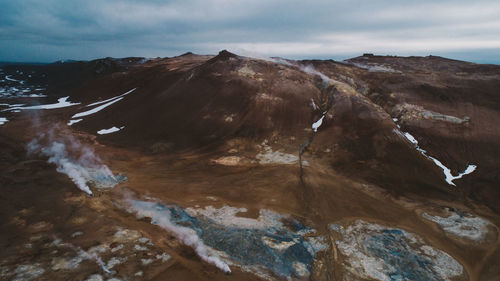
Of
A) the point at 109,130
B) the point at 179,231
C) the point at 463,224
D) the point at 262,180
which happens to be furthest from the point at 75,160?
the point at 463,224

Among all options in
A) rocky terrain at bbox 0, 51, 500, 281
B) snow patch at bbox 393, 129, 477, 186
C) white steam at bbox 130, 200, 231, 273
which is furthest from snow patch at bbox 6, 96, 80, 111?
snow patch at bbox 393, 129, 477, 186

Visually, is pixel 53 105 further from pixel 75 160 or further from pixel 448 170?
pixel 448 170

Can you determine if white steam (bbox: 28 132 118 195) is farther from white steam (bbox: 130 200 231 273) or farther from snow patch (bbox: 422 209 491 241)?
snow patch (bbox: 422 209 491 241)

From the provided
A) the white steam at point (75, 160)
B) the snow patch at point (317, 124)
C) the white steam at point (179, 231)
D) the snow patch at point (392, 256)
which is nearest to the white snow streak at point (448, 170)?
the snow patch at point (317, 124)

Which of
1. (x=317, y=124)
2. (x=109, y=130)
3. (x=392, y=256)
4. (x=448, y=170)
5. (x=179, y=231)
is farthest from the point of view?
(x=109, y=130)

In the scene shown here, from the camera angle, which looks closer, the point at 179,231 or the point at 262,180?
the point at 179,231

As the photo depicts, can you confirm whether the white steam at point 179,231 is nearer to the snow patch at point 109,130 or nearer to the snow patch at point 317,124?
the snow patch at point 109,130
